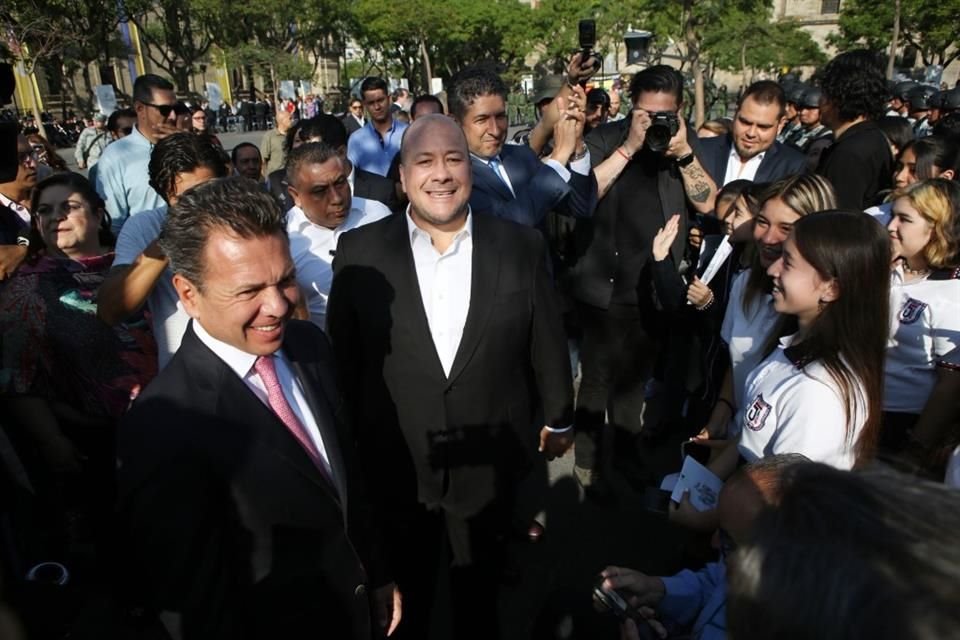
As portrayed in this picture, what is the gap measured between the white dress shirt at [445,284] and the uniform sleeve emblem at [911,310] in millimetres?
1831

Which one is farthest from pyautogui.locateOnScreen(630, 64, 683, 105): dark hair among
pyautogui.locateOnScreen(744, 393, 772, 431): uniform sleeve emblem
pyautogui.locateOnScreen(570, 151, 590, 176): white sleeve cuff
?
pyautogui.locateOnScreen(744, 393, 772, 431): uniform sleeve emblem

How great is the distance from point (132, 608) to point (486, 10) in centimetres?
Answer: 4618

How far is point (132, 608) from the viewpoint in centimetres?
181

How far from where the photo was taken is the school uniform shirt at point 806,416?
5.69 ft

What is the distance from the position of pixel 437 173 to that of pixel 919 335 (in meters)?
2.08

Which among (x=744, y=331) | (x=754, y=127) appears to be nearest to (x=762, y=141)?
(x=754, y=127)

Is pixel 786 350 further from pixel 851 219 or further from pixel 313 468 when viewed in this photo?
pixel 313 468

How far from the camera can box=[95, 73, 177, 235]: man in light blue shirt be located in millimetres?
3892

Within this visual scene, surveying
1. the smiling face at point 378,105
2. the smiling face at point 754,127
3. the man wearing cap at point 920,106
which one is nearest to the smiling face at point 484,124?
the smiling face at point 754,127

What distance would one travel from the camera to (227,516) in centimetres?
141

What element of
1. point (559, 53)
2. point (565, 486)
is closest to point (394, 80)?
point (559, 53)

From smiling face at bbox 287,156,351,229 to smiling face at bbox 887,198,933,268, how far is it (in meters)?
2.56

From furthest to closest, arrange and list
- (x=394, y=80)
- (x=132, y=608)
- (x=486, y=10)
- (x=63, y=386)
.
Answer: (x=394, y=80) → (x=486, y=10) → (x=63, y=386) → (x=132, y=608)

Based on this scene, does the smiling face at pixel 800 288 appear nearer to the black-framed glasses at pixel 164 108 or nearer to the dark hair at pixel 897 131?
the dark hair at pixel 897 131
